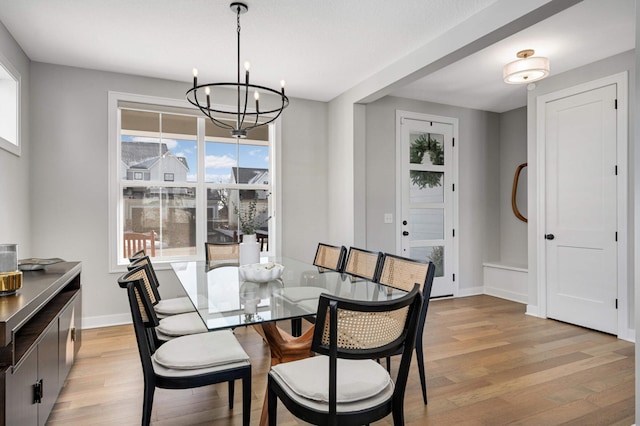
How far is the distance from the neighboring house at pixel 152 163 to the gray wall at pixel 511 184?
4.41 meters

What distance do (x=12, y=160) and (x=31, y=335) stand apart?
6.52 feet

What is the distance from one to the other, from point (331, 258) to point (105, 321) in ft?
8.17

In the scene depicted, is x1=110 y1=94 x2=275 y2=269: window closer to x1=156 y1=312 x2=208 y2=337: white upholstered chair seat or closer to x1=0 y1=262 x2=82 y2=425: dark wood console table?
x1=0 y1=262 x2=82 y2=425: dark wood console table

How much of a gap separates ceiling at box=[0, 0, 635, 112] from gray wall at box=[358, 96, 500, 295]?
0.76m

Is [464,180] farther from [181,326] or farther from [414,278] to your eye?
[181,326]

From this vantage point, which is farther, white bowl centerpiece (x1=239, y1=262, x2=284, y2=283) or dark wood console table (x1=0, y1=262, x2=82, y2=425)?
white bowl centerpiece (x1=239, y1=262, x2=284, y2=283)

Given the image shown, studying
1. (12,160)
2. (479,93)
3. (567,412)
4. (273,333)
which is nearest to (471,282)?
(479,93)

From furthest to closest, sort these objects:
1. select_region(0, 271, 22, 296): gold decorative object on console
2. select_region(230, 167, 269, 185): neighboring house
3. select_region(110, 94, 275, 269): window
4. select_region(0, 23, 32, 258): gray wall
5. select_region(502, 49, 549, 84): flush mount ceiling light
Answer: select_region(230, 167, 269, 185): neighboring house → select_region(110, 94, 275, 269): window → select_region(502, 49, 549, 84): flush mount ceiling light → select_region(0, 23, 32, 258): gray wall → select_region(0, 271, 22, 296): gold decorative object on console

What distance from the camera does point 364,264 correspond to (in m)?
2.87

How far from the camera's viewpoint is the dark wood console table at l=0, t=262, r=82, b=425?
1500 millimetres

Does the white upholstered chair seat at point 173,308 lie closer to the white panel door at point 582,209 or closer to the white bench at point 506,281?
the white panel door at point 582,209

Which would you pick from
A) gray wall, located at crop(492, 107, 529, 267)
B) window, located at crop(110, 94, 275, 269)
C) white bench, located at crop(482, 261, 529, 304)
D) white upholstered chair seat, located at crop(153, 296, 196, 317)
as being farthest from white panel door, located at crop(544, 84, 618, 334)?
white upholstered chair seat, located at crop(153, 296, 196, 317)

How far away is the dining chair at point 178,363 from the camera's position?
5.50ft

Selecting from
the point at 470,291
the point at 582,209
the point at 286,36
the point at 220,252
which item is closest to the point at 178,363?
the point at 220,252
